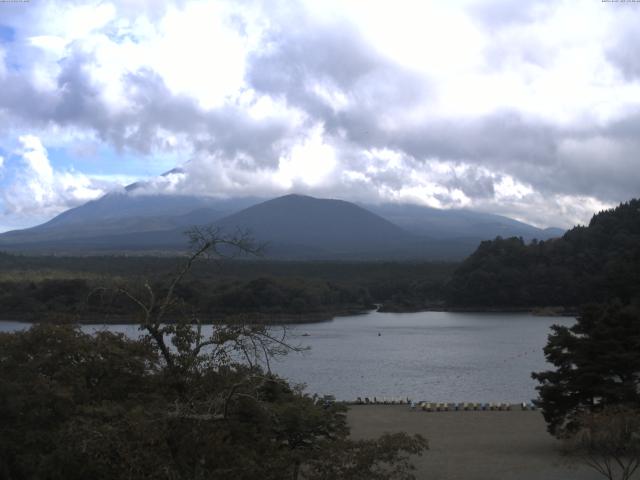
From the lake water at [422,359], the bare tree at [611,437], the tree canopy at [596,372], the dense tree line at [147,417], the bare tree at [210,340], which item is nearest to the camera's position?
the dense tree line at [147,417]

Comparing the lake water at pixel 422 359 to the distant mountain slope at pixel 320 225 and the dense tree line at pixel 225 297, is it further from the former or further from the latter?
the distant mountain slope at pixel 320 225

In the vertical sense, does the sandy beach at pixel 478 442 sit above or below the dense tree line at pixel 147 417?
below

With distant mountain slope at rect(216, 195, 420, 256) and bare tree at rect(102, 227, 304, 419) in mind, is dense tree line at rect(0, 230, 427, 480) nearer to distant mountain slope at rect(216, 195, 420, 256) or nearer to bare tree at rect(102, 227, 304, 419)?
bare tree at rect(102, 227, 304, 419)

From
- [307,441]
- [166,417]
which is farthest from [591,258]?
[166,417]

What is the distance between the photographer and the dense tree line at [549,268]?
5538 centimetres

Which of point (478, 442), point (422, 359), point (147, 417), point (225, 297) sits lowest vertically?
point (422, 359)

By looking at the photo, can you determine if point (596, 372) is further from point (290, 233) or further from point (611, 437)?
point (290, 233)

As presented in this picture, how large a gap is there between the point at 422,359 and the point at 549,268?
30.2 meters

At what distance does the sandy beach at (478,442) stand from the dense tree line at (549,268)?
125 feet

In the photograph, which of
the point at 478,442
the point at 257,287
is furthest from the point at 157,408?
the point at 257,287

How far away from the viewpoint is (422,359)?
1175 inches

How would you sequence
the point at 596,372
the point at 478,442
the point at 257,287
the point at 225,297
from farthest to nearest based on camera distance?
the point at 257,287 → the point at 225,297 → the point at 478,442 → the point at 596,372

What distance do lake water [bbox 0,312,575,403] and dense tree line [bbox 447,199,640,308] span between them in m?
8.31

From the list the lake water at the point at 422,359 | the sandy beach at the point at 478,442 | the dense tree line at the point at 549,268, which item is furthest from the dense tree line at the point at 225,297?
the sandy beach at the point at 478,442
